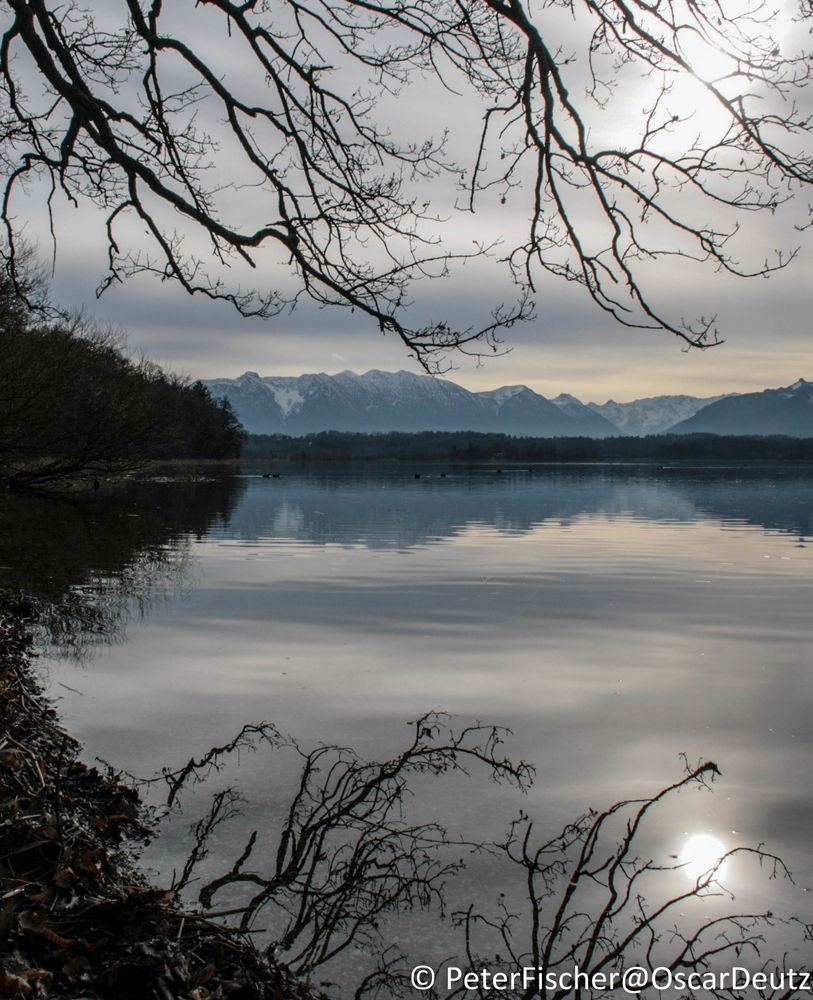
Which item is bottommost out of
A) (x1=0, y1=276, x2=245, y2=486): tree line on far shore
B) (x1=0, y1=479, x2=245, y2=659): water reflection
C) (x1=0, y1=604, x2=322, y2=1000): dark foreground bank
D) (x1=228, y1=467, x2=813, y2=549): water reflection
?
(x1=228, y1=467, x2=813, y2=549): water reflection

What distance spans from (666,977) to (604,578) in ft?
50.2

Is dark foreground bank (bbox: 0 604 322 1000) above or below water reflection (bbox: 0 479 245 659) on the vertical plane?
above

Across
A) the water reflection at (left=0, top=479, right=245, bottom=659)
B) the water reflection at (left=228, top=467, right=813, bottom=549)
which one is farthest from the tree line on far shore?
the water reflection at (left=228, top=467, right=813, bottom=549)

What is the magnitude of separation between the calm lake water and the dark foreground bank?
38.5 inches

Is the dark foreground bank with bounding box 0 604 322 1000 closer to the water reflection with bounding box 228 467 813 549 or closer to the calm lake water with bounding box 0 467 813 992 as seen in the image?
the calm lake water with bounding box 0 467 813 992

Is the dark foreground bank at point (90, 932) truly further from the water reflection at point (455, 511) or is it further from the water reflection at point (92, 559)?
the water reflection at point (455, 511)

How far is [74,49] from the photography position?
7305mm

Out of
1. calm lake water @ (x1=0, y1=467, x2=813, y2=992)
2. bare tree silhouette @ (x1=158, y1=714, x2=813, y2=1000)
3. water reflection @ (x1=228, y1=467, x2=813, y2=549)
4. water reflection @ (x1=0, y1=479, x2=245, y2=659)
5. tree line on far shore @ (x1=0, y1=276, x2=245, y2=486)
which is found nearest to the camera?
bare tree silhouette @ (x1=158, y1=714, x2=813, y2=1000)

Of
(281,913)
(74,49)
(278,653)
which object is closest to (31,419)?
(278,653)

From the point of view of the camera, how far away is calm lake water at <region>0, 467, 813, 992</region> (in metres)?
6.96

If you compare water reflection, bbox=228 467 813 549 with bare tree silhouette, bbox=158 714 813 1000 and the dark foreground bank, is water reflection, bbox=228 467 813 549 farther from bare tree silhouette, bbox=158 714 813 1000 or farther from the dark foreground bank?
the dark foreground bank

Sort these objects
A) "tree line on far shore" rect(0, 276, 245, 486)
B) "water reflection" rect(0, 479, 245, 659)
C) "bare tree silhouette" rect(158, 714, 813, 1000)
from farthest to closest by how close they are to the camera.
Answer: "tree line on far shore" rect(0, 276, 245, 486), "water reflection" rect(0, 479, 245, 659), "bare tree silhouette" rect(158, 714, 813, 1000)

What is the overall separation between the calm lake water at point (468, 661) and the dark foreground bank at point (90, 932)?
98 centimetres

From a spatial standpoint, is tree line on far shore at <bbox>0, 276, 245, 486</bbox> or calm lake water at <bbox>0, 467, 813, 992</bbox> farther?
tree line on far shore at <bbox>0, 276, 245, 486</bbox>
